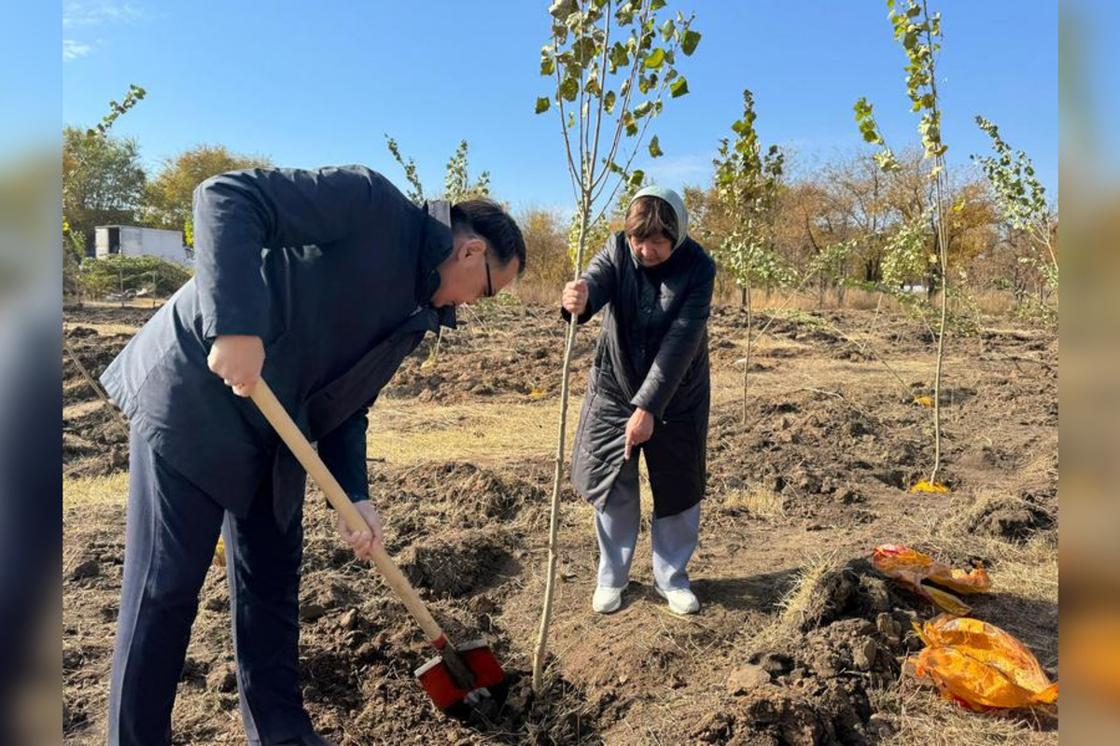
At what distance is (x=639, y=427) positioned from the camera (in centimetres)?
300

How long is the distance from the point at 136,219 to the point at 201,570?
45.3 meters

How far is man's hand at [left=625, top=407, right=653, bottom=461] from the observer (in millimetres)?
2992

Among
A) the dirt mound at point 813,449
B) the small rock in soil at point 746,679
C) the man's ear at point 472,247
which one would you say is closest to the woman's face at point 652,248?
the man's ear at point 472,247

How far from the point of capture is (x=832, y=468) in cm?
568

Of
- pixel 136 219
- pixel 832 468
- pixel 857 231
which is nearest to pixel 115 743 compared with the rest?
pixel 832 468

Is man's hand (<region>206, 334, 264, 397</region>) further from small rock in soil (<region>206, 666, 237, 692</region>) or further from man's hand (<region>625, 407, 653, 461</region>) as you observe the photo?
man's hand (<region>625, 407, 653, 461</region>)

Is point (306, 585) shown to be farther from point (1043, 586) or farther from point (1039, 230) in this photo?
point (1039, 230)

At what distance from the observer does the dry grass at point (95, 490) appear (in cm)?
497

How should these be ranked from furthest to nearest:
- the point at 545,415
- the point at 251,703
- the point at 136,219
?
the point at 136,219, the point at 545,415, the point at 251,703

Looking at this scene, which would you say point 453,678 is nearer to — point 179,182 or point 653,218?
point 653,218

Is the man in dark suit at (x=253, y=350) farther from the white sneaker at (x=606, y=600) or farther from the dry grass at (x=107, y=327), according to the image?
the dry grass at (x=107, y=327)

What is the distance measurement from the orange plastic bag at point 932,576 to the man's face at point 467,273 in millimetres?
2387

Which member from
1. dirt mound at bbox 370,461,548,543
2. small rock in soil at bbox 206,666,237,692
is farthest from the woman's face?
small rock in soil at bbox 206,666,237,692
